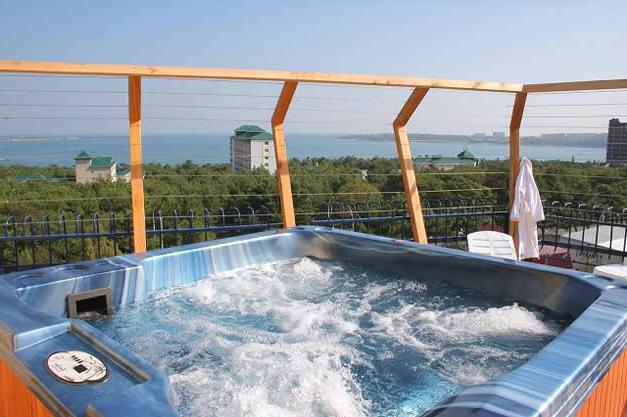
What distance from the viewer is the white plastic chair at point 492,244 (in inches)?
127

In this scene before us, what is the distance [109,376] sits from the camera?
1217mm

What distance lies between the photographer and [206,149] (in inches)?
185

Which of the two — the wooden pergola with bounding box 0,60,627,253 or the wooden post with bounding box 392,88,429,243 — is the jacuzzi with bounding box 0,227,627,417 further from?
the wooden post with bounding box 392,88,429,243

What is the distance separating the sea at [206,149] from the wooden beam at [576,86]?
49 centimetres

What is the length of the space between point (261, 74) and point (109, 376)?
1.99 meters

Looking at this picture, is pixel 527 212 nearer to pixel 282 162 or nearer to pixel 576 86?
pixel 576 86

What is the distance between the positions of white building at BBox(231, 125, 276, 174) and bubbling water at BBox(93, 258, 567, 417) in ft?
3.17

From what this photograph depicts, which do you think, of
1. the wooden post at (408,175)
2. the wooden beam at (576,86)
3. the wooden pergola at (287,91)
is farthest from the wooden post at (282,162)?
the wooden beam at (576,86)

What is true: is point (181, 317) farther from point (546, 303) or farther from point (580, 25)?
point (580, 25)

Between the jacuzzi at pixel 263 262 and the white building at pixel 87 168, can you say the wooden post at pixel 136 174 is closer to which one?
the jacuzzi at pixel 263 262

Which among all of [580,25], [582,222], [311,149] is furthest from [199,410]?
[580,25]

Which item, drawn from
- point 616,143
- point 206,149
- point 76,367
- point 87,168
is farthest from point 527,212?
point 87,168

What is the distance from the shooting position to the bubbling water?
1597 mm

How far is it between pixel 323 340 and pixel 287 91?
1697 mm
